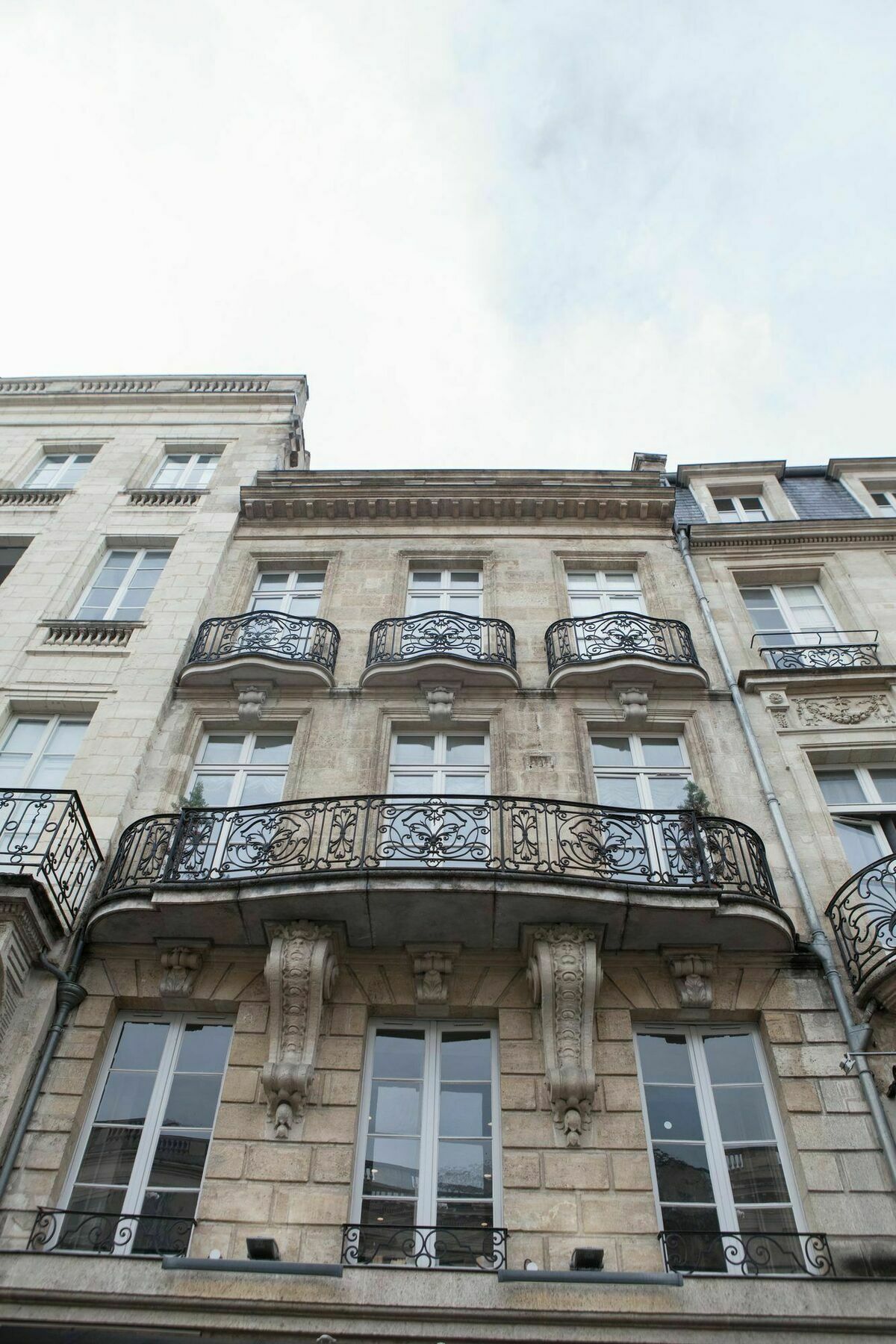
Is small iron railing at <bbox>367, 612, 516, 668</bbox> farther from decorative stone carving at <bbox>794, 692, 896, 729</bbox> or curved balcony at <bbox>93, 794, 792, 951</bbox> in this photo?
decorative stone carving at <bbox>794, 692, 896, 729</bbox>

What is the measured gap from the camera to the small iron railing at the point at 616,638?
11.8 m

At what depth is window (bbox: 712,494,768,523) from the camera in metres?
15.4

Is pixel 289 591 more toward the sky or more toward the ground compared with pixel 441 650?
more toward the sky

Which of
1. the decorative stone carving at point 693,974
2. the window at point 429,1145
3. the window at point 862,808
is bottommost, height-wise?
the window at point 429,1145

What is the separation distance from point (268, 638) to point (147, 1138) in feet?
20.5

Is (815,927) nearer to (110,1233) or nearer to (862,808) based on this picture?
(862,808)

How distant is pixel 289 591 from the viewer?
13.8 meters

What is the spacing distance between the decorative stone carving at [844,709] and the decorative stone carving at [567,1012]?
4.48 metres

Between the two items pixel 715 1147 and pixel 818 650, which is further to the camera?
pixel 818 650

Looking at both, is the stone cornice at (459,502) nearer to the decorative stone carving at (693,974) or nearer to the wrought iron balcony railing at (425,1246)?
the decorative stone carving at (693,974)

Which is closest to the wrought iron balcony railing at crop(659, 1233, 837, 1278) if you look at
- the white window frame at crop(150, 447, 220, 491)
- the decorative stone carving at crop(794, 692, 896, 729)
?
the decorative stone carving at crop(794, 692, 896, 729)

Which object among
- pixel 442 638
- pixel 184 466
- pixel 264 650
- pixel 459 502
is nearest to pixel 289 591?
pixel 264 650

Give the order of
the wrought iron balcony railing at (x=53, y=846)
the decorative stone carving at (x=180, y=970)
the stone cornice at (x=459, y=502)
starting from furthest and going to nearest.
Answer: the stone cornice at (x=459, y=502) → the wrought iron balcony railing at (x=53, y=846) → the decorative stone carving at (x=180, y=970)

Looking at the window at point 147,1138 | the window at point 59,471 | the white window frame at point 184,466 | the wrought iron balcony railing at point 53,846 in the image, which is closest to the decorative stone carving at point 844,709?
the window at point 147,1138
